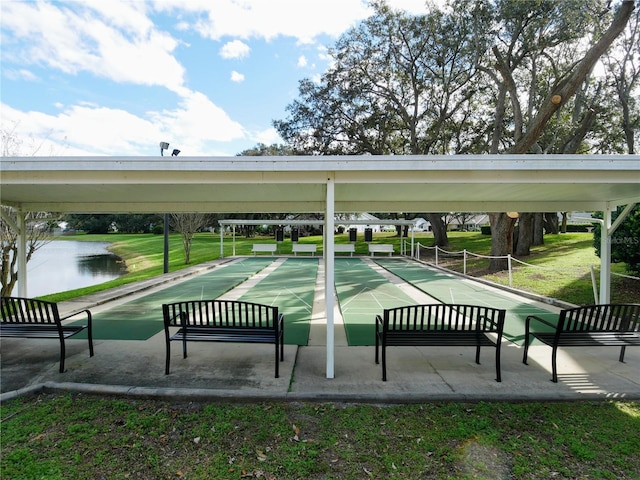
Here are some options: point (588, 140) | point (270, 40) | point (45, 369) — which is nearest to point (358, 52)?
point (270, 40)

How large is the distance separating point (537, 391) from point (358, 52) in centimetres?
1892

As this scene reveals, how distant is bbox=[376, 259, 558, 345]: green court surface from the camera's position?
6.34 m

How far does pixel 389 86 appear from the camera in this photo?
739 inches

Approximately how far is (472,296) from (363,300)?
120 inches

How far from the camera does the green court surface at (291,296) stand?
19.6ft

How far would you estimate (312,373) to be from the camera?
13.5 feet

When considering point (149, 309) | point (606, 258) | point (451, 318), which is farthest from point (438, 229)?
point (149, 309)

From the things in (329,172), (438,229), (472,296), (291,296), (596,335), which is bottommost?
(291,296)

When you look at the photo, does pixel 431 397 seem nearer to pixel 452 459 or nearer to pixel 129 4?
pixel 452 459

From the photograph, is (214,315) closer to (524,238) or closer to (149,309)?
(149,309)

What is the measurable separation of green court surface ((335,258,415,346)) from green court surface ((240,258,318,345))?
819 mm

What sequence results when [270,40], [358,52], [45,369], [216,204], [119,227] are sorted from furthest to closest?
[119,227], [358,52], [270,40], [216,204], [45,369]

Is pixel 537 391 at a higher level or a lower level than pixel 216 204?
lower

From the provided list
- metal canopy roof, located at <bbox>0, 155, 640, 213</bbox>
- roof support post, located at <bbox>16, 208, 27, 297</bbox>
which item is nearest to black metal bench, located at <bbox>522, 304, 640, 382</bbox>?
metal canopy roof, located at <bbox>0, 155, 640, 213</bbox>
